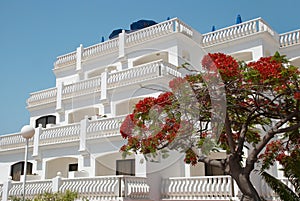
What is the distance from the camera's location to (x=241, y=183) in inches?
324

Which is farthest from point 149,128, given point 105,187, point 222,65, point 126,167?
point 126,167

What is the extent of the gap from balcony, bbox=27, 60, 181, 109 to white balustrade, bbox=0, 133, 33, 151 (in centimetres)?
297

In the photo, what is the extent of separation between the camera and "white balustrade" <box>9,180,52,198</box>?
16.0 meters

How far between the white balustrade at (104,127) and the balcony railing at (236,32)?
7.70m

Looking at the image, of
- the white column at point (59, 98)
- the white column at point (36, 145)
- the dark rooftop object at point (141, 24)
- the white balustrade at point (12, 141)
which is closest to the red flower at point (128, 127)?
the white column at point (36, 145)

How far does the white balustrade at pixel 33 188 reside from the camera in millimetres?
15969

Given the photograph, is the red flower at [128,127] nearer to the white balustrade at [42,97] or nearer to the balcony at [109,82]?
the balcony at [109,82]

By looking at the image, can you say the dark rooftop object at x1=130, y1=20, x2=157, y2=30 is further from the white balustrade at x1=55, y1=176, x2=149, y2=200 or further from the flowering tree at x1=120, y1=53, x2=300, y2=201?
the flowering tree at x1=120, y1=53, x2=300, y2=201

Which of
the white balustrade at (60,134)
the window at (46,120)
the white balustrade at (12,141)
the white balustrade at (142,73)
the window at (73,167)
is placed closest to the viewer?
the white balustrade at (142,73)

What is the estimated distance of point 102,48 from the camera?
22922mm

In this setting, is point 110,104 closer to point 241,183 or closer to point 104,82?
point 104,82

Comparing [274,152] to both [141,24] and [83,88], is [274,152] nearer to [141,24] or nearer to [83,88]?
[83,88]

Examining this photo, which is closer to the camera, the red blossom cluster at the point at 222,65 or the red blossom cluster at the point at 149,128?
the red blossom cluster at the point at 222,65

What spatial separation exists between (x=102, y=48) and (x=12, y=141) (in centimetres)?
770
